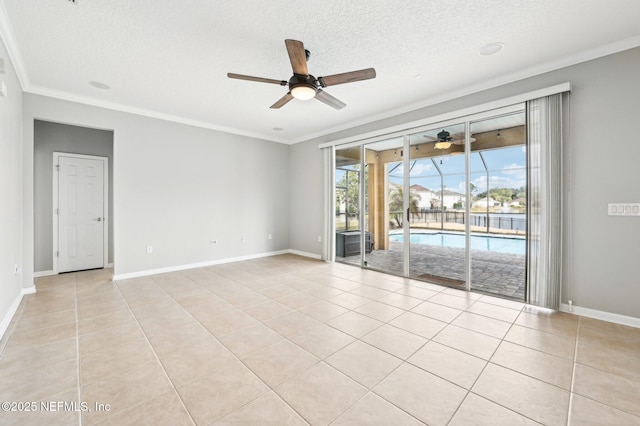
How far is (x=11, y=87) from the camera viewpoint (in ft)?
9.86

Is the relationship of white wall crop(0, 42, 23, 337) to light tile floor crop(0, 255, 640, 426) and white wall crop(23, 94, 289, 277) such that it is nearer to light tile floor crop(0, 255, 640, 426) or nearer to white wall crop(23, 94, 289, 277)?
light tile floor crop(0, 255, 640, 426)

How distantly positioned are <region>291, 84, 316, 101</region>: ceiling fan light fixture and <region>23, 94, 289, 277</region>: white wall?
3224 mm

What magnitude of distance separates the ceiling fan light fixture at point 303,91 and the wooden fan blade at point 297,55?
137 millimetres

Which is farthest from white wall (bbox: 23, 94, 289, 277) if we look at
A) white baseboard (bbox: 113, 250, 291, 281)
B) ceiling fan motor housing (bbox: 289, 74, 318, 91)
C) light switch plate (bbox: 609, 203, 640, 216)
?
light switch plate (bbox: 609, 203, 640, 216)

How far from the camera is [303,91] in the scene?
2.82 meters

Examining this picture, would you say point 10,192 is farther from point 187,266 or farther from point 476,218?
point 476,218

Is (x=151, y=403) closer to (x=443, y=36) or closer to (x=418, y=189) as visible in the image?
(x=443, y=36)

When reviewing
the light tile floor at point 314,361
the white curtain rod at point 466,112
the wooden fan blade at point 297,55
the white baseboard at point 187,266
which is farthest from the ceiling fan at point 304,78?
the white baseboard at point 187,266

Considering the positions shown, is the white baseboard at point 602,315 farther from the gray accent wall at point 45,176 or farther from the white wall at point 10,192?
the gray accent wall at point 45,176

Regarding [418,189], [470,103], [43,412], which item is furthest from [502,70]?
[43,412]

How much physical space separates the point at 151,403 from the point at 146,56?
3325mm

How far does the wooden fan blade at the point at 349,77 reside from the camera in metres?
2.54

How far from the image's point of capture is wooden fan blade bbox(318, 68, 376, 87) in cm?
Result: 254

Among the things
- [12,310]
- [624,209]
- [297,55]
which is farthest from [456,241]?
[12,310]
